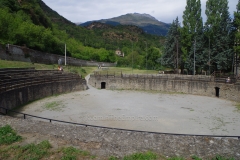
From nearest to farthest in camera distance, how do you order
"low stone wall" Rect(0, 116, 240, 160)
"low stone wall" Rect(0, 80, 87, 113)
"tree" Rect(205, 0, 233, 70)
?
"low stone wall" Rect(0, 116, 240, 160) → "low stone wall" Rect(0, 80, 87, 113) → "tree" Rect(205, 0, 233, 70)

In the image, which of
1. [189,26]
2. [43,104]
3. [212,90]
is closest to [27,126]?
[43,104]

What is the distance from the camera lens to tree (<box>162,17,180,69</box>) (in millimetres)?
40362

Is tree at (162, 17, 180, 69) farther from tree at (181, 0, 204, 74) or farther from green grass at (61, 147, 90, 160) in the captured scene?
green grass at (61, 147, 90, 160)

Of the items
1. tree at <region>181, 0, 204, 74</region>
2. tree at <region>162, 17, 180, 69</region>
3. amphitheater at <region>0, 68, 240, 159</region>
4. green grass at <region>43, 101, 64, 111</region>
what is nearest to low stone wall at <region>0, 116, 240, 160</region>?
amphitheater at <region>0, 68, 240, 159</region>

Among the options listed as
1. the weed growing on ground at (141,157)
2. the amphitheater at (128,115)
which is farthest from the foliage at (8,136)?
the weed growing on ground at (141,157)

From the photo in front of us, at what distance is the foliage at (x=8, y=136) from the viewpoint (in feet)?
23.1

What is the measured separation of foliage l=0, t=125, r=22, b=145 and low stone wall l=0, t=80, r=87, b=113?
7.48 metres

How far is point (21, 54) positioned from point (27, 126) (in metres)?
28.5

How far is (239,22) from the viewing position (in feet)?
96.1

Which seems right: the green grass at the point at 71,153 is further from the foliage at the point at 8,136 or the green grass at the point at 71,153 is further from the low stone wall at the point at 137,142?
the foliage at the point at 8,136

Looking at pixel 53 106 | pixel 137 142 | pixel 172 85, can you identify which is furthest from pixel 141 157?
pixel 172 85

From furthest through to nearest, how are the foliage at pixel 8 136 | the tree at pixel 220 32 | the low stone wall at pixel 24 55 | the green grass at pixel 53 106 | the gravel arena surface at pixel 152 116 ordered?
1. the tree at pixel 220 32
2. the low stone wall at pixel 24 55
3. the green grass at pixel 53 106
4. the gravel arena surface at pixel 152 116
5. the foliage at pixel 8 136

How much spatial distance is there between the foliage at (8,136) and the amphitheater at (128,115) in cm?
30

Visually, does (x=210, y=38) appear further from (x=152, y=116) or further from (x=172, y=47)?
(x=152, y=116)
